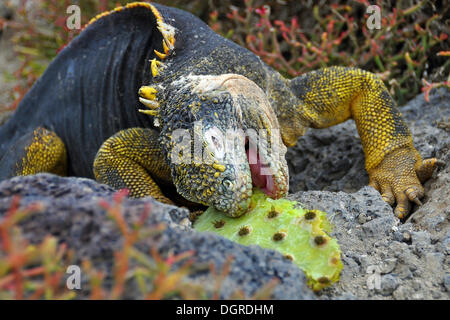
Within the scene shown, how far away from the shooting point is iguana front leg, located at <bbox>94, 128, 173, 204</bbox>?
362 centimetres

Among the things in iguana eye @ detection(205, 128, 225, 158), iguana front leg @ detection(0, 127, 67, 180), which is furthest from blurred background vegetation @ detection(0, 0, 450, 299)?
iguana eye @ detection(205, 128, 225, 158)

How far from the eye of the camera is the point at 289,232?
8.61 ft

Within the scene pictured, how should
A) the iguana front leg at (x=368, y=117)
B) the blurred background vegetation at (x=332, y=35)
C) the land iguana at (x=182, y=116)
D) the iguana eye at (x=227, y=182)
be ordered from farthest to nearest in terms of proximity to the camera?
1. the blurred background vegetation at (x=332, y=35)
2. the iguana front leg at (x=368, y=117)
3. the land iguana at (x=182, y=116)
4. the iguana eye at (x=227, y=182)

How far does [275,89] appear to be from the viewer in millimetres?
3818

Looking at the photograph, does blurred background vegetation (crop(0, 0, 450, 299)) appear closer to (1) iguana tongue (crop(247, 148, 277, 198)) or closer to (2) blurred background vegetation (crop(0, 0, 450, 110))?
(2) blurred background vegetation (crop(0, 0, 450, 110))

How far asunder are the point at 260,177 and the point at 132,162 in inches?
47.2

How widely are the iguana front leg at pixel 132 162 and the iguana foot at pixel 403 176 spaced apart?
166 centimetres

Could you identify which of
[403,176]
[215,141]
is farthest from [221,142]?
[403,176]

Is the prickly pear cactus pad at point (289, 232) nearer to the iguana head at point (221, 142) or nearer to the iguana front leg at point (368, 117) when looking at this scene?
the iguana head at point (221, 142)

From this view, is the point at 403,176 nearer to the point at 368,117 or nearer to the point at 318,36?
the point at 368,117

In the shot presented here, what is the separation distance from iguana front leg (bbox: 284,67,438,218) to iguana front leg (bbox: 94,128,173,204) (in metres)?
1.03

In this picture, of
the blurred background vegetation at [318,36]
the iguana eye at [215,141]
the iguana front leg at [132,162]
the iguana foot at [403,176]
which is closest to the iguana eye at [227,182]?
the iguana eye at [215,141]

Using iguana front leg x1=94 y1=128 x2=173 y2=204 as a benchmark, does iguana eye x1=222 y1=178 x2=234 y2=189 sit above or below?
above

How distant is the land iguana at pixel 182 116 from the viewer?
2.76 metres
